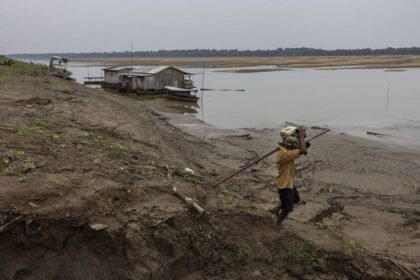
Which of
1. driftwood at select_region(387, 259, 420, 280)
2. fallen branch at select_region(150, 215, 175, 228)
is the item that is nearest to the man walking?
driftwood at select_region(387, 259, 420, 280)

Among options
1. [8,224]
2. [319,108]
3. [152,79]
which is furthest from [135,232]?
[152,79]

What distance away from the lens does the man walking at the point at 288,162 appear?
288 inches

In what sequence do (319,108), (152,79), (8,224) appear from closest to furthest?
1. (8,224)
2. (319,108)
3. (152,79)

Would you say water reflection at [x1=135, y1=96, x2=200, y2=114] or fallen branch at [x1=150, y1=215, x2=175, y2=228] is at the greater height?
fallen branch at [x1=150, y1=215, x2=175, y2=228]

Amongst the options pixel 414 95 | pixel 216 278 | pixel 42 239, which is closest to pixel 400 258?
pixel 216 278

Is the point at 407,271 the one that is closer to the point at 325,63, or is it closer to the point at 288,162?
the point at 288,162

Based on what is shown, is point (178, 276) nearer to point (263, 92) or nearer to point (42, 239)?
point (42, 239)

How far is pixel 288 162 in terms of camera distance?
7.40 m

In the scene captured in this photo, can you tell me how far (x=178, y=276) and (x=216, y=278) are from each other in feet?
1.70

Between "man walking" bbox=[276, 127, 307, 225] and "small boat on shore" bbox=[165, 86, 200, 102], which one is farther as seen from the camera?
"small boat on shore" bbox=[165, 86, 200, 102]

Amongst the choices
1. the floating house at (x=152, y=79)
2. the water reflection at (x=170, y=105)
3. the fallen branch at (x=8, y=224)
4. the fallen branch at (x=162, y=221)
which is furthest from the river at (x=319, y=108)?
the fallen branch at (x=8, y=224)

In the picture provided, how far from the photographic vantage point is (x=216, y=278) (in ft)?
20.9

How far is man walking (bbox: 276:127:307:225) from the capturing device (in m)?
7.31

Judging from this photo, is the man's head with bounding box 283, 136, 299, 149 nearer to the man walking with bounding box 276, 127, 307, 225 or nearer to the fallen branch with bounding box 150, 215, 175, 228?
the man walking with bounding box 276, 127, 307, 225
